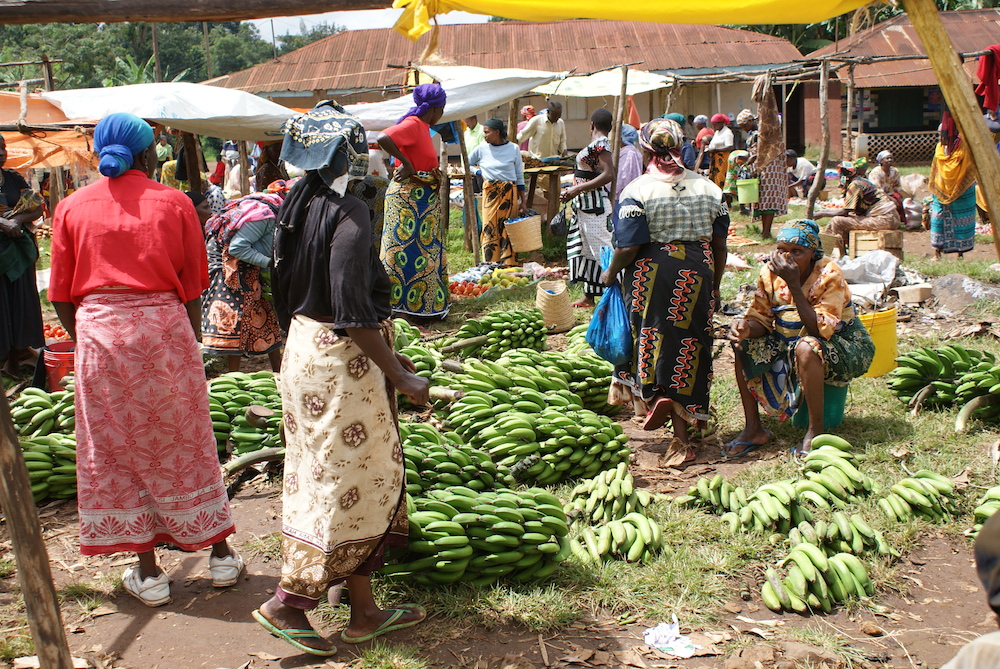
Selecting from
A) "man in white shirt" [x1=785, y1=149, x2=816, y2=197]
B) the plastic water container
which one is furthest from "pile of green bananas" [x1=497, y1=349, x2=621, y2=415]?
"man in white shirt" [x1=785, y1=149, x2=816, y2=197]

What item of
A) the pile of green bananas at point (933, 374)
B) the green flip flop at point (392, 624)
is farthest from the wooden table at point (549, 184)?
the green flip flop at point (392, 624)

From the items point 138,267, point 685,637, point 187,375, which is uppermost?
point 138,267

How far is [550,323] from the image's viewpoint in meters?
7.88

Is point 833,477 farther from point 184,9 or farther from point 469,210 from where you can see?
point 469,210

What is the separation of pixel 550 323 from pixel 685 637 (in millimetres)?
4761

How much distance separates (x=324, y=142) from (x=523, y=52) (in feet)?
74.2

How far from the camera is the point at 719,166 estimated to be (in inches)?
576

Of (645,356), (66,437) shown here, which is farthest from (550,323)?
(66,437)

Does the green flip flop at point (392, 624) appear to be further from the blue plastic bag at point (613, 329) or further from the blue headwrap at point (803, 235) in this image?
the blue headwrap at point (803, 235)

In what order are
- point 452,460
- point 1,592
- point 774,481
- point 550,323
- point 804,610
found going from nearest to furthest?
point 804,610 < point 1,592 < point 452,460 < point 774,481 < point 550,323

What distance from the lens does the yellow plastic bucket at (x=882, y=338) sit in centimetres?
586

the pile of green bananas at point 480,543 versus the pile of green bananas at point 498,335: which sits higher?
the pile of green bananas at point 498,335

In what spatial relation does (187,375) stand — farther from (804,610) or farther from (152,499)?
(804,610)

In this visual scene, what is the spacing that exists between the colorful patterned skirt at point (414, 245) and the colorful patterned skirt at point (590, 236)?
1.40 metres
